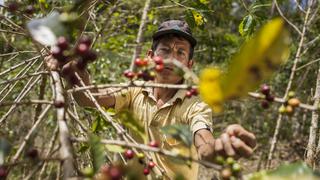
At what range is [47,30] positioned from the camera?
3.16 ft

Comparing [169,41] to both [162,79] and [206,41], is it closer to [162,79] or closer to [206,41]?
[162,79]

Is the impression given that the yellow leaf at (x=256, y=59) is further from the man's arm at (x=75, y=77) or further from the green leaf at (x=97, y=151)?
the man's arm at (x=75, y=77)

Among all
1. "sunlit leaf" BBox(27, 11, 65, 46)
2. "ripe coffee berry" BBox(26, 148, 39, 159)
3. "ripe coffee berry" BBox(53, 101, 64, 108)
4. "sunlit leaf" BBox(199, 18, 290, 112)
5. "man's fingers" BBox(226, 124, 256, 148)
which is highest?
"sunlit leaf" BBox(27, 11, 65, 46)

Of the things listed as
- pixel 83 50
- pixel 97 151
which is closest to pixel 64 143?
pixel 97 151

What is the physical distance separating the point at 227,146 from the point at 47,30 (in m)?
0.62

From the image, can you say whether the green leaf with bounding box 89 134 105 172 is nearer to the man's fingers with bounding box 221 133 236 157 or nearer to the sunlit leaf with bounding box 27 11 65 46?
the sunlit leaf with bounding box 27 11 65 46

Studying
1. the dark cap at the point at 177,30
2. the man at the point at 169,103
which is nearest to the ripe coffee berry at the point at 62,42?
the man at the point at 169,103

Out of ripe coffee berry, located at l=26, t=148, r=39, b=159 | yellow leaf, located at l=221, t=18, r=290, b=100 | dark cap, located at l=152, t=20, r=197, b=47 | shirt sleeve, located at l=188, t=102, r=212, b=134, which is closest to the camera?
yellow leaf, located at l=221, t=18, r=290, b=100

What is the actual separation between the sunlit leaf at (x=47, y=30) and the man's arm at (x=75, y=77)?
0.20 m

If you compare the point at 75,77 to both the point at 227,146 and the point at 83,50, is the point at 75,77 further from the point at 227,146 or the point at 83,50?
the point at 227,146

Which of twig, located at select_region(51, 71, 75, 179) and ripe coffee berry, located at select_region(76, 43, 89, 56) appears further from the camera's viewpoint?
ripe coffee berry, located at select_region(76, 43, 89, 56)

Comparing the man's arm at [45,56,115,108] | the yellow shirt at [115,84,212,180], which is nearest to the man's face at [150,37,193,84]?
the yellow shirt at [115,84,212,180]

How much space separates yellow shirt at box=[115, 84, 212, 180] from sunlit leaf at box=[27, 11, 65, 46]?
3.69 ft

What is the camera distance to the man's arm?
1205mm
